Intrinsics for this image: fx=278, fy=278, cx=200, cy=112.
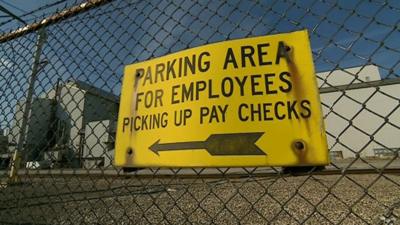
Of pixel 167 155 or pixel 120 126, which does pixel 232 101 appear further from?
pixel 120 126

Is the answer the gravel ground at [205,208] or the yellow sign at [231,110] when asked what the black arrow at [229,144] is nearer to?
the yellow sign at [231,110]

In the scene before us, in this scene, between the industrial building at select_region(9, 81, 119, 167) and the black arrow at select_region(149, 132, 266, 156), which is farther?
the industrial building at select_region(9, 81, 119, 167)

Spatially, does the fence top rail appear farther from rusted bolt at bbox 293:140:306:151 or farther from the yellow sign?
rusted bolt at bbox 293:140:306:151

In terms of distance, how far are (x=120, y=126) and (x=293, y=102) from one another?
963 millimetres

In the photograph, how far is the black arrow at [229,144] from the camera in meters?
1.23

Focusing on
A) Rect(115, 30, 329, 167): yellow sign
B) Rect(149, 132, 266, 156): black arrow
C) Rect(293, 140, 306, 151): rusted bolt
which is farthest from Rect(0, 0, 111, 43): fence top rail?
Rect(293, 140, 306, 151): rusted bolt

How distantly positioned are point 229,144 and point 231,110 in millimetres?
156

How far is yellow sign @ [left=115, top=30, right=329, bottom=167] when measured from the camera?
3.88ft

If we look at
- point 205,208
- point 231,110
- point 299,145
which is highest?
point 231,110

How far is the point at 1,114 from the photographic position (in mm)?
2670

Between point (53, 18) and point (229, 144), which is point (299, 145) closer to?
point (229, 144)

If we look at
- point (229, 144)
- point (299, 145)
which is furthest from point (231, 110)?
point (299, 145)

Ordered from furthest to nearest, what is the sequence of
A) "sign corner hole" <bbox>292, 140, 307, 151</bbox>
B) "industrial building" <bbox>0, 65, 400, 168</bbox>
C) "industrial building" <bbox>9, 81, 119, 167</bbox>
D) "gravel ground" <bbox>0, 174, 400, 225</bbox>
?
"gravel ground" <bbox>0, 174, 400, 225</bbox>
"industrial building" <bbox>9, 81, 119, 167</bbox>
"industrial building" <bbox>0, 65, 400, 168</bbox>
"sign corner hole" <bbox>292, 140, 307, 151</bbox>

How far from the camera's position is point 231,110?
128cm
